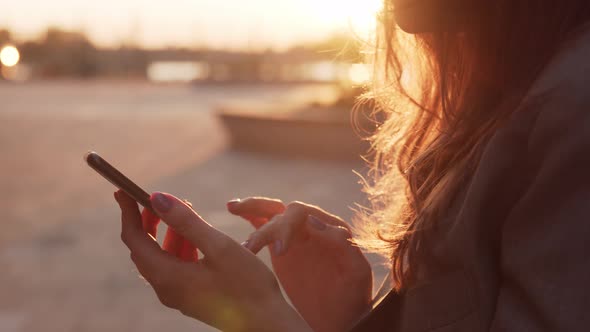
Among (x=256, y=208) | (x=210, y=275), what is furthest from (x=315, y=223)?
(x=210, y=275)

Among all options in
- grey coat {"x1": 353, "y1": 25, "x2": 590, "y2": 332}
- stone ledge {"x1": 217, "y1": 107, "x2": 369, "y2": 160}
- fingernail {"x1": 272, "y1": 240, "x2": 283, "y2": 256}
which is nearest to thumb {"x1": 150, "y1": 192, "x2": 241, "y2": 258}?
fingernail {"x1": 272, "y1": 240, "x2": 283, "y2": 256}

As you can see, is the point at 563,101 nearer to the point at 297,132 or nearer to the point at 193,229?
the point at 193,229

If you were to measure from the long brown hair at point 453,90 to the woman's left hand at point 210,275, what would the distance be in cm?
26

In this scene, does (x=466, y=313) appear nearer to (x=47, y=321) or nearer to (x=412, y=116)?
(x=412, y=116)

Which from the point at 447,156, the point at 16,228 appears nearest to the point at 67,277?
the point at 16,228

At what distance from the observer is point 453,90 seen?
4.67ft

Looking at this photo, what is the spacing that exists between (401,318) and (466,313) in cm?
22

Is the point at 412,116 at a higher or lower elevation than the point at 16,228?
higher

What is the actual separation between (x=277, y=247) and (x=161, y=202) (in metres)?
0.36

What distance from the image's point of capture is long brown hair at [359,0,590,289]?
3.81 feet

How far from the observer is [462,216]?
111 centimetres

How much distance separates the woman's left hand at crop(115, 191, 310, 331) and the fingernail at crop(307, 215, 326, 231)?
0.34 metres

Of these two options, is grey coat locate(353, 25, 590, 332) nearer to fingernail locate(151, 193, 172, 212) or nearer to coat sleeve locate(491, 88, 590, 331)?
coat sleeve locate(491, 88, 590, 331)

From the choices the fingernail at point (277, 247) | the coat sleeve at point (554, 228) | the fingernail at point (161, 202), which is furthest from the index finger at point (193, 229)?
the coat sleeve at point (554, 228)
